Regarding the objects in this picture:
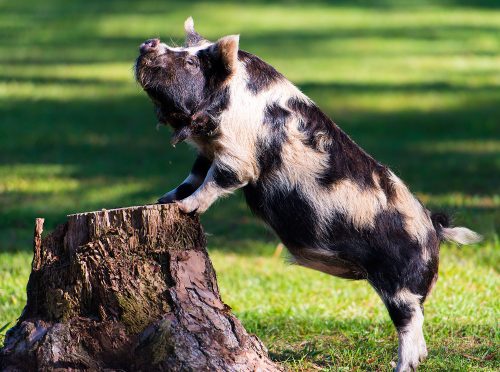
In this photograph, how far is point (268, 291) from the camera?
8.23 m

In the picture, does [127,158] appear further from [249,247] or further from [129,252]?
[129,252]

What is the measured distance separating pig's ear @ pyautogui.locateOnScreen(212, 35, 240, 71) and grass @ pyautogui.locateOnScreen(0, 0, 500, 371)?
1802 mm

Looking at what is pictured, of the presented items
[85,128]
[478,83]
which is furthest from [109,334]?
[478,83]

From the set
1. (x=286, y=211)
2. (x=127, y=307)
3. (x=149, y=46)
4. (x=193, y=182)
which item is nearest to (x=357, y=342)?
(x=286, y=211)

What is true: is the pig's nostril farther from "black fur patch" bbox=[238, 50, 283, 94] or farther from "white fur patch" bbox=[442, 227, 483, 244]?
"white fur patch" bbox=[442, 227, 483, 244]

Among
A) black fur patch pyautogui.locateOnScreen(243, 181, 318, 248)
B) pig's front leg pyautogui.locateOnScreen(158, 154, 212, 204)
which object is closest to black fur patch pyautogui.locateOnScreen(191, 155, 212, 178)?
pig's front leg pyautogui.locateOnScreen(158, 154, 212, 204)

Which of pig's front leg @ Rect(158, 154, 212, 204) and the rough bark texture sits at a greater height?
pig's front leg @ Rect(158, 154, 212, 204)

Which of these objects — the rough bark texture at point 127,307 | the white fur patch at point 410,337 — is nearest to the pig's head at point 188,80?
the rough bark texture at point 127,307

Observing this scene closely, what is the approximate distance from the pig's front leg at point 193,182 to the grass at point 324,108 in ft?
3.88

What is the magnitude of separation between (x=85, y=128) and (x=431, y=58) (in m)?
8.08

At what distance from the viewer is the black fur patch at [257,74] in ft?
18.1

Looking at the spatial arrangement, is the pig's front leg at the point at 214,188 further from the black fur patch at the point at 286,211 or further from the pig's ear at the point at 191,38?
the pig's ear at the point at 191,38

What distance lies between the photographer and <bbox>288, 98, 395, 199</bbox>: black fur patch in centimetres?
561

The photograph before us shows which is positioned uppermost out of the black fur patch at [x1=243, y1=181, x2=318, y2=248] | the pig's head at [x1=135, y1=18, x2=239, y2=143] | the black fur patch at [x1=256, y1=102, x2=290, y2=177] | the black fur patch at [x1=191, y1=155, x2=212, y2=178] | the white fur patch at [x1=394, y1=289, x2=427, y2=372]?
the pig's head at [x1=135, y1=18, x2=239, y2=143]
